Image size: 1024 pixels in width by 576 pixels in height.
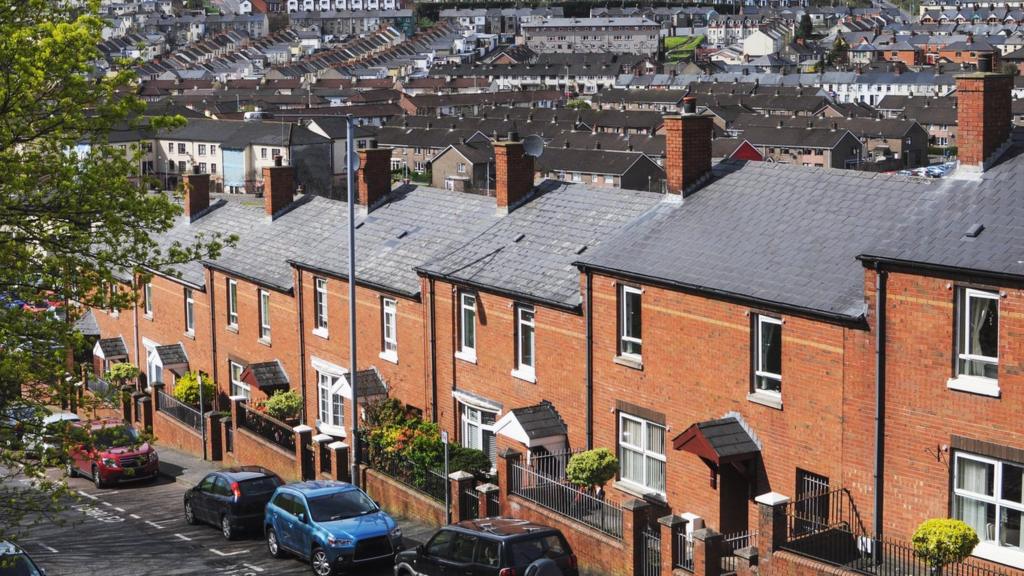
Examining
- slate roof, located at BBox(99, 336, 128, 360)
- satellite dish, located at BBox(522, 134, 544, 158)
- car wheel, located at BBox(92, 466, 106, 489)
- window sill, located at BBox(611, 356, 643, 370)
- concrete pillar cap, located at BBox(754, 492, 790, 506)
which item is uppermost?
satellite dish, located at BBox(522, 134, 544, 158)

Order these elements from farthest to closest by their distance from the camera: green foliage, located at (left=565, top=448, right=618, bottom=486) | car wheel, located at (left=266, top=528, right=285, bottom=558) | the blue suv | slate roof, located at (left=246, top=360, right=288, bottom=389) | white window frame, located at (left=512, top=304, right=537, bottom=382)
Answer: slate roof, located at (left=246, top=360, right=288, bottom=389), white window frame, located at (left=512, top=304, right=537, bottom=382), car wheel, located at (left=266, top=528, right=285, bottom=558), green foliage, located at (left=565, top=448, right=618, bottom=486), the blue suv

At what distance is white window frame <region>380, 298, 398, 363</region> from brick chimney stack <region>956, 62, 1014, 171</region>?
583 inches

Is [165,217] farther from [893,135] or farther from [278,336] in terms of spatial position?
[893,135]

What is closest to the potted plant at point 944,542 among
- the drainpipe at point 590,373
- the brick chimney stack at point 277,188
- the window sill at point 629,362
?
the window sill at point 629,362

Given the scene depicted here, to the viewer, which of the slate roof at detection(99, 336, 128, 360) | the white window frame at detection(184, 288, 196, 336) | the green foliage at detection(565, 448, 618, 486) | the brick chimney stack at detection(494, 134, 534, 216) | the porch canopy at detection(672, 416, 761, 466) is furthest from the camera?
the slate roof at detection(99, 336, 128, 360)

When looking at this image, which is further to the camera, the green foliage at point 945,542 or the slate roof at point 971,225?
the slate roof at point 971,225

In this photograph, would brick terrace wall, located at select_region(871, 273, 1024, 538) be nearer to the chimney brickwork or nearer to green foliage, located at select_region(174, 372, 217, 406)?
the chimney brickwork

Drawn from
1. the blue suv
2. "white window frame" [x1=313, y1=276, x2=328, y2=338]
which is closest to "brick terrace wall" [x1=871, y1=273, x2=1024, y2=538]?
the blue suv

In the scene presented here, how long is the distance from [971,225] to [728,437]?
549 cm

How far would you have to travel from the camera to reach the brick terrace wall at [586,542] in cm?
2228

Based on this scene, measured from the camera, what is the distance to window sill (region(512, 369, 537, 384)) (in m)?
28.1

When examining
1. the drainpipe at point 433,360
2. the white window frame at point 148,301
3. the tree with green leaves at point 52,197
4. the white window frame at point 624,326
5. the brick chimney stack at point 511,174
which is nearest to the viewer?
the tree with green leaves at point 52,197

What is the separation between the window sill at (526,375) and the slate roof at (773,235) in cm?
315

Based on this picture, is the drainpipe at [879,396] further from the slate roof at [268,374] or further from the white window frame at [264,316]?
the white window frame at [264,316]
